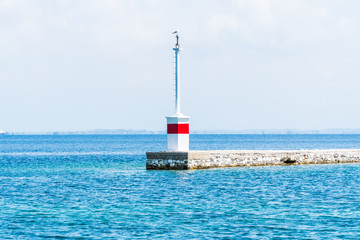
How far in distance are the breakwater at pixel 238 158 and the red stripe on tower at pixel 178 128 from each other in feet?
3.22

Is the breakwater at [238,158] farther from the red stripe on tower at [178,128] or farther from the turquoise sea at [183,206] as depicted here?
the red stripe on tower at [178,128]

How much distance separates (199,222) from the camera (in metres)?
16.3

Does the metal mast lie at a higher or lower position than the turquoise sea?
higher

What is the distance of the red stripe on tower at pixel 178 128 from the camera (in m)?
28.9

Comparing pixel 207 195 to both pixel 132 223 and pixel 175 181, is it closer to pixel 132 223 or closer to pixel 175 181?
pixel 175 181

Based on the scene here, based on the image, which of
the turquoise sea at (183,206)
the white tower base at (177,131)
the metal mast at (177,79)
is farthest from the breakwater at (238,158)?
the metal mast at (177,79)

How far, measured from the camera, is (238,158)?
Answer: 32.0m

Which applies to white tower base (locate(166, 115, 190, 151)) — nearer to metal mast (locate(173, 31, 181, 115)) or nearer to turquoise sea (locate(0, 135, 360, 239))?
metal mast (locate(173, 31, 181, 115))

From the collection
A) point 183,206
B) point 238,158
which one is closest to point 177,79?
point 238,158

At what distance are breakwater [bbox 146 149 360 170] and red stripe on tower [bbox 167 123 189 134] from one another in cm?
98

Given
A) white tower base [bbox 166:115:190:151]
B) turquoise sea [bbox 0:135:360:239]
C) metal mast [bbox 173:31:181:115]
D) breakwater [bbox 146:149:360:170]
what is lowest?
turquoise sea [bbox 0:135:360:239]

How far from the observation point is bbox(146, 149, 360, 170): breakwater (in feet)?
95.0

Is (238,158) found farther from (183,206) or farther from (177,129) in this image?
(183,206)

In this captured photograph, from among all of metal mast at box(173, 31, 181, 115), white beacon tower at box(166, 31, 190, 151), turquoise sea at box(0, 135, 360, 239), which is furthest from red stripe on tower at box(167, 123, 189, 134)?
turquoise sea at box(0, 135, 360, 239)
